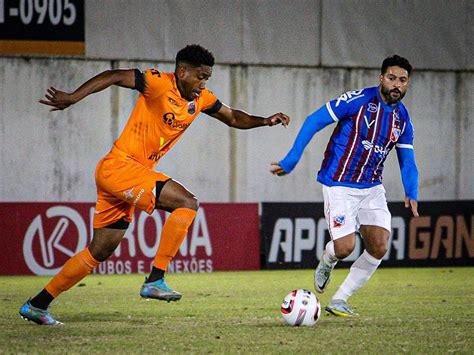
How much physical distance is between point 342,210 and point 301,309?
1.26 metres

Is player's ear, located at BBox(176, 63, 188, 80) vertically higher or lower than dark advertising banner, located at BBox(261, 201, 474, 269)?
higher

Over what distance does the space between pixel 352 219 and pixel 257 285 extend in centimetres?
383

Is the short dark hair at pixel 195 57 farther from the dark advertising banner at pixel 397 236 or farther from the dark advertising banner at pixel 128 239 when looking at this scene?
the dark advertising banner at pixel 397 236

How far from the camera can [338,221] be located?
839cm

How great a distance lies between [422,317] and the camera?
8289 mm

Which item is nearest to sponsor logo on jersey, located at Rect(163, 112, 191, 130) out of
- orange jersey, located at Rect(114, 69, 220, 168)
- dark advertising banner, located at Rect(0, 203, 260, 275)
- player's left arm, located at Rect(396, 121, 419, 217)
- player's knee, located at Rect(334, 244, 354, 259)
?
orange jersey, located at Rect(114, 69, 220, 168)

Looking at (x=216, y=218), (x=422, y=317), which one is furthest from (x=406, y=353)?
(x=216, y=218)

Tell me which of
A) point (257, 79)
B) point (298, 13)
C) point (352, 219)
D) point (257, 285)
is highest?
point (298, 13)

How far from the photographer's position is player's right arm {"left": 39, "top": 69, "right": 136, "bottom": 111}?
23.4 feet

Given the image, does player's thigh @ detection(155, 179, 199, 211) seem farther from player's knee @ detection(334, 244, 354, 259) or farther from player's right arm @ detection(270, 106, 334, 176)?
player's knee @ detection(334, 244, 354, 259)

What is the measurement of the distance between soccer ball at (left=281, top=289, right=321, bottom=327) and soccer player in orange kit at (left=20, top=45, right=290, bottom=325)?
0.88m

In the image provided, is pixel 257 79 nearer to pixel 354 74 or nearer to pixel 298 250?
pixel 354 74

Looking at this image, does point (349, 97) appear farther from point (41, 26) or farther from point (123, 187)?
point (41, 26)

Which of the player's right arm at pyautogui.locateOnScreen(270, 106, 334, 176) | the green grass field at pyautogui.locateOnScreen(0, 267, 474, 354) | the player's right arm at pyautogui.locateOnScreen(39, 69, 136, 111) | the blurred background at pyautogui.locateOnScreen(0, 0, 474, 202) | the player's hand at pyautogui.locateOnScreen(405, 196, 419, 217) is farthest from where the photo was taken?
the blurred background at pyautogui.locateOnScreen(0, 0, 474, 202)
